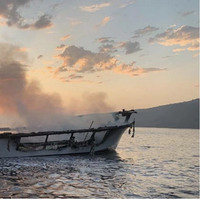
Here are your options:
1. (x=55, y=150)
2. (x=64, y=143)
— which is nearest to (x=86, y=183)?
(x=55, y=150)

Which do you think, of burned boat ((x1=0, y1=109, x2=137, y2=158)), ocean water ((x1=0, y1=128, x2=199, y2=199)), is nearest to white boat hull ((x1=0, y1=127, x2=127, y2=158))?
burned boat ((x1=0, y1=109, x2=137, y2=158))

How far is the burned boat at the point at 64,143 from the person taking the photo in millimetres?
30109

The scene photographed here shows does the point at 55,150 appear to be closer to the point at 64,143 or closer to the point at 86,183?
the point at 64,143

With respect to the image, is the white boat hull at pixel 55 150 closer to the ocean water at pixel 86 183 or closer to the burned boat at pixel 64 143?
the burned boat at pixel 64 143

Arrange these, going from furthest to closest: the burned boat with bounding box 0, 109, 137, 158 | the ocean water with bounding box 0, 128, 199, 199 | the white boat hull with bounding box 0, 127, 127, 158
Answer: the burned boat with bounding box 0, 109, 137, 158 → the white boat hull with bounding box 0, 127, 127, 158 → the ocean water with bounding box 0, 128, 199, 199

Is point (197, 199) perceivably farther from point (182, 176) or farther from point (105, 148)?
point (105, 148)

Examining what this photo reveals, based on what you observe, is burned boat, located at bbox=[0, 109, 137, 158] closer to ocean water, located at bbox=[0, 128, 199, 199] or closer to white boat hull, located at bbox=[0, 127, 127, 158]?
white boat hull, located at bbox=[0, 127, 127, 158]

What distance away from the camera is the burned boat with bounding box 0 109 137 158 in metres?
30.1

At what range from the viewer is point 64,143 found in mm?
33188

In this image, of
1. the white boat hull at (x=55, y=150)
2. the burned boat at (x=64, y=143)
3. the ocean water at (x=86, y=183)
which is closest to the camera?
the ocean water at (x=86, y=183)

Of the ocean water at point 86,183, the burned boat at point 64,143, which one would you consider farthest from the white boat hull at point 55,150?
the ocean water at point 86,183

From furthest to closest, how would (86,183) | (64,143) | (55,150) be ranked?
(64,143) < (55,150) < (86,183)

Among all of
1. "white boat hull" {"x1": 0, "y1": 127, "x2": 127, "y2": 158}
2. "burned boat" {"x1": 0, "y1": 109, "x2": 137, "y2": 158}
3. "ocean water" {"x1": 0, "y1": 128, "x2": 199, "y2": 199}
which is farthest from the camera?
"burned boat" {"x1": 0, "y1": 109, "x2": 137, "y2": 158}

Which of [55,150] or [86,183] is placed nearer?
[86,183]
